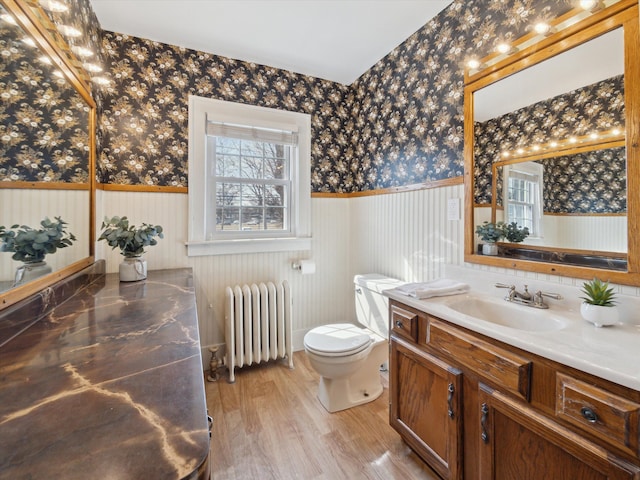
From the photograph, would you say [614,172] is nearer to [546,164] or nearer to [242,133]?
[546,164]

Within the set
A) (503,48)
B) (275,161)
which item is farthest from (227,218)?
(503,48)

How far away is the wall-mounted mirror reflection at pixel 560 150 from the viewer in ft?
3.95

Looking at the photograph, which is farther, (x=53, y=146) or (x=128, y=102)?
(x=128, y=102)

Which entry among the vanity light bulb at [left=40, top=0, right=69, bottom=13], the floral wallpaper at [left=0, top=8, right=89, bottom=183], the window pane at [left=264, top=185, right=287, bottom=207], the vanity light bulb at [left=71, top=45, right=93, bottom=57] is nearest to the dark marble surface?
the floral wallpaper at [left=0, top=8, right=89, bottom=183]

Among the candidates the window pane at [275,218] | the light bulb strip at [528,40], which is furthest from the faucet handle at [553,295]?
the window pane at [275,218]

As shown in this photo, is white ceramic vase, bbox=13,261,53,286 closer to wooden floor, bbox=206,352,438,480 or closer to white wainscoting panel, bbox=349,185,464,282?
wooden floor, bbox=206,352,438,480

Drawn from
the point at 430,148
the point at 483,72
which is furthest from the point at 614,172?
the point at 430,148

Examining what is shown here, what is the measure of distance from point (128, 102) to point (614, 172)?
2.90 metres

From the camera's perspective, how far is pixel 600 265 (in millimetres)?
1235

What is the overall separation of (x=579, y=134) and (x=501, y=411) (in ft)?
4.04

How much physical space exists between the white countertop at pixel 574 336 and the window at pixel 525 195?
315mm

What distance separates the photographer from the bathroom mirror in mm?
931

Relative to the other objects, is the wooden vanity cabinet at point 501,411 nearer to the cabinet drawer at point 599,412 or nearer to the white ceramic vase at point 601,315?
the cabinet drawer at point 599,412

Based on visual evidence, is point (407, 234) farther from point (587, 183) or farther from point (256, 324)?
point (256, 324)
